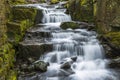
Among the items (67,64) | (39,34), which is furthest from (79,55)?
(39,34)

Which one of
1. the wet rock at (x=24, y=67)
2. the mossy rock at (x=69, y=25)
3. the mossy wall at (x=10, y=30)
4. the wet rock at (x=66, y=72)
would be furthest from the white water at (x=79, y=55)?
the mossy wall at (x=10, y=30)

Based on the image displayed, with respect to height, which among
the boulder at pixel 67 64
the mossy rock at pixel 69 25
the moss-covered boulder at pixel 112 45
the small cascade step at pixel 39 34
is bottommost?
the boulder at pixel 67 64

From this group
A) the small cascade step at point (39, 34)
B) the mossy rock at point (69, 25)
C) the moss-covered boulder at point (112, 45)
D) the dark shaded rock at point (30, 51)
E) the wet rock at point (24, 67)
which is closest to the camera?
the wet rock at point (24, 67)

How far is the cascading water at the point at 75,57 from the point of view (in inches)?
386

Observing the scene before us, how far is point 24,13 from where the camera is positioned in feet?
49.5

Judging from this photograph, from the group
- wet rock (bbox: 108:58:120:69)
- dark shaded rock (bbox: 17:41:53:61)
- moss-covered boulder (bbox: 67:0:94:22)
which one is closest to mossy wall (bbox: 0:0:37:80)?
dark shaded rock (bbox: 17:41:53:61)

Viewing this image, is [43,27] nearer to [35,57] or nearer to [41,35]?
[41,35]

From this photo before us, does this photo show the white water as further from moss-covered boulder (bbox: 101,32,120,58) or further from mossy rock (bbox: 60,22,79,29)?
mossy rock (bbox: 60,22,79,29)

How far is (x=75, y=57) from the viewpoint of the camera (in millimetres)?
11383

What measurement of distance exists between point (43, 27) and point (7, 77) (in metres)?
7.05

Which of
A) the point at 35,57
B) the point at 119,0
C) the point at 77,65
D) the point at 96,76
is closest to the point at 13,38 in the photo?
the point at 35,57

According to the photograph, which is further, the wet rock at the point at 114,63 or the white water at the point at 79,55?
the wet rock at the point at 114,63

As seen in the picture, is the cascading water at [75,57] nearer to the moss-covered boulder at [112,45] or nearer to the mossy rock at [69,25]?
the moss-covered boulder at [112,45]

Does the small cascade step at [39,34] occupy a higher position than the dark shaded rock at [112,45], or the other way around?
the small cascade step at [39,34]
